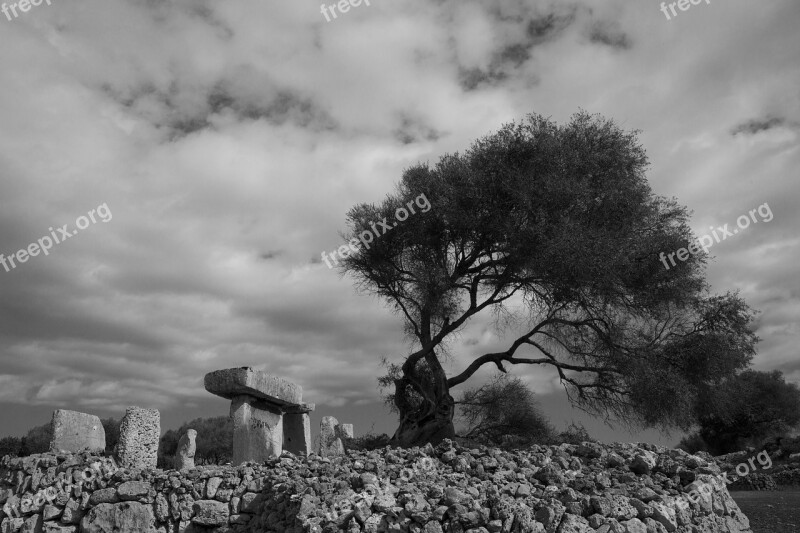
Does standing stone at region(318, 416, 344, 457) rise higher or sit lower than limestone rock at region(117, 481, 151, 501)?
higher

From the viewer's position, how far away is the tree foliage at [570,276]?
17.2 m

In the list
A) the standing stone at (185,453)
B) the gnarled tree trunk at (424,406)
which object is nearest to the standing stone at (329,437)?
the gnarled tree trunk at (424,406)

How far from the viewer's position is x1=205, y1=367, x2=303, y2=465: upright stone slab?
15.4m

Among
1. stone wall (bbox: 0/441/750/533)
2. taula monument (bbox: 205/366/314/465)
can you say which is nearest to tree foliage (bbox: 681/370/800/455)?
taula monument (bbox: 205/366/314/465)

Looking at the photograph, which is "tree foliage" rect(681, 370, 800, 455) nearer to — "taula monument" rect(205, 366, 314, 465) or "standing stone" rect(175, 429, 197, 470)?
"taula monument" rect(205, 366, 314, 465)

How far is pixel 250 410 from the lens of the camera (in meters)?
15.9

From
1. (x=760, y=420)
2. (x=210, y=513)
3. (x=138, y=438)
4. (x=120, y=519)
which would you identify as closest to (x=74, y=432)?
(x=138, y=438)

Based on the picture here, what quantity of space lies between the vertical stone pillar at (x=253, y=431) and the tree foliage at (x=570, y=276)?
368 centimetres

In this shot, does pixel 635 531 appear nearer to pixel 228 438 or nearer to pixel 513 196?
pixel 513 196

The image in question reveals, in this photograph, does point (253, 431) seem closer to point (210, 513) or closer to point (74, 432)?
point (74, 432)

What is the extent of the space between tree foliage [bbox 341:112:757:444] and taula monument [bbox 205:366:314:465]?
11.9ft

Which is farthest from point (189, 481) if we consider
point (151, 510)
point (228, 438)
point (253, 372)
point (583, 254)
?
point (228, 438)

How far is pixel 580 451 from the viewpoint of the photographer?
430 inches

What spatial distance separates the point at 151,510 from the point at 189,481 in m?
0.80
